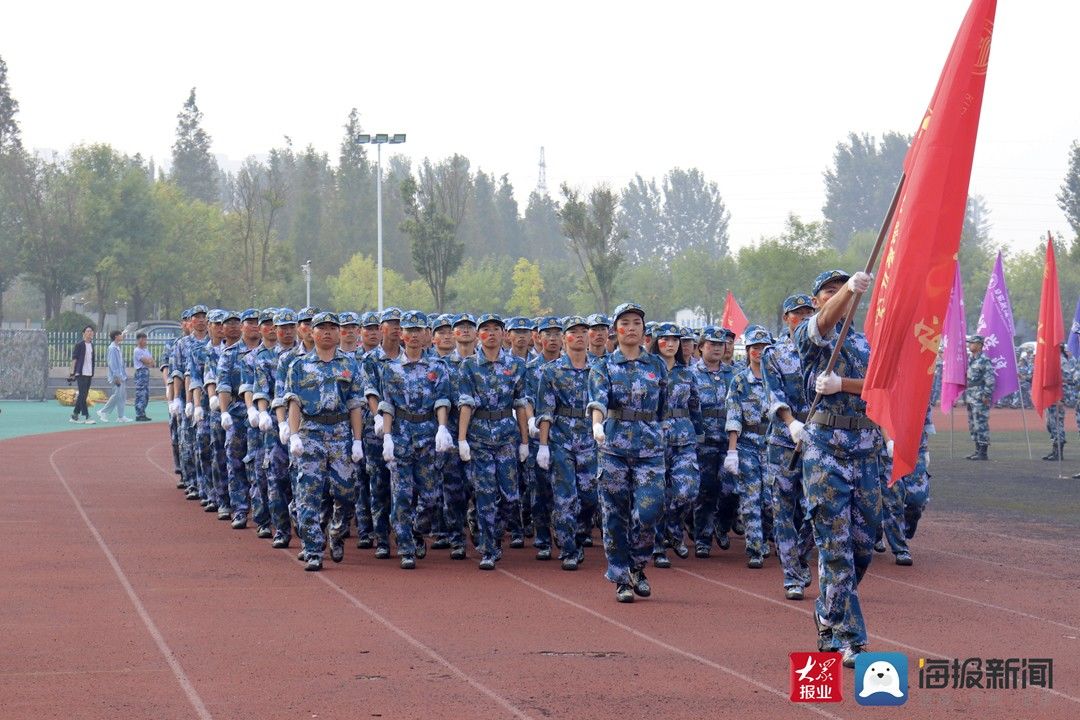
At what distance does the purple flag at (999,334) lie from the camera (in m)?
24.8

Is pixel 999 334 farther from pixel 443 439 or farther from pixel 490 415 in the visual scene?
pixel 443 439

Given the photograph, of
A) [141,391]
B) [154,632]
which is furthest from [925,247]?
[141,391]

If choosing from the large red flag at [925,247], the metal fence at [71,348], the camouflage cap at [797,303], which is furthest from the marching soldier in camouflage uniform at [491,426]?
the metal fence at [71,348]

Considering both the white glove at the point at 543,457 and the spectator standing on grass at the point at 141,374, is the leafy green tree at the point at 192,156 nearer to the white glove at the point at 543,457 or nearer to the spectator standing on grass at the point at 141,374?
the spectator standing on grass at the point at 141,374

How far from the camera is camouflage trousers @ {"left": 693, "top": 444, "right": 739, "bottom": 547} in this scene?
44.2 feet

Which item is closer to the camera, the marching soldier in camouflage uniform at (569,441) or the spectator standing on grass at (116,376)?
the marching soldier in camouflage uniform at (569,441)

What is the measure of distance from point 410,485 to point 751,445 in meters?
2.97

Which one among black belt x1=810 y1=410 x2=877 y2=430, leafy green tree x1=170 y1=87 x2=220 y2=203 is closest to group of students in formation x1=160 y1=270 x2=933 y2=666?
black belt x1=810 y1=410 x2=877 y2=430

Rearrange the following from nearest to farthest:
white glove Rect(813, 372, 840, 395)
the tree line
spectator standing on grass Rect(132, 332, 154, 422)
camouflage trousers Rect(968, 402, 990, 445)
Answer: white glove Rect(813, 372, 840, 395) < camouflage trousers Rect(968, 402, 990, 445) < spectator standing on grass Rect(132, 332, 154, 422) < the tree line

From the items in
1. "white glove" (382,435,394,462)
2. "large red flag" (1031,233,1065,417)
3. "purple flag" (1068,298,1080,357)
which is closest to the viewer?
"white glove" (382,435,394,462)

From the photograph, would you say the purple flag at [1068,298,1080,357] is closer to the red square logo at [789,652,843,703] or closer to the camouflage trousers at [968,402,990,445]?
the camouflage trousers at [968,402,990,445]

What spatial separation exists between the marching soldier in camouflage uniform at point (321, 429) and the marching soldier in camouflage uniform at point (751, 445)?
10.4ft

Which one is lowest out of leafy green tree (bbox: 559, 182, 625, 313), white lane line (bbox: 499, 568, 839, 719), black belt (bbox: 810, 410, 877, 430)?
white lane line (bbox: 499, 568, 839, 719)

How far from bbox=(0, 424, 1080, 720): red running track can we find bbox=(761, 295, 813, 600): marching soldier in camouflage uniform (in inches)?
12.4
